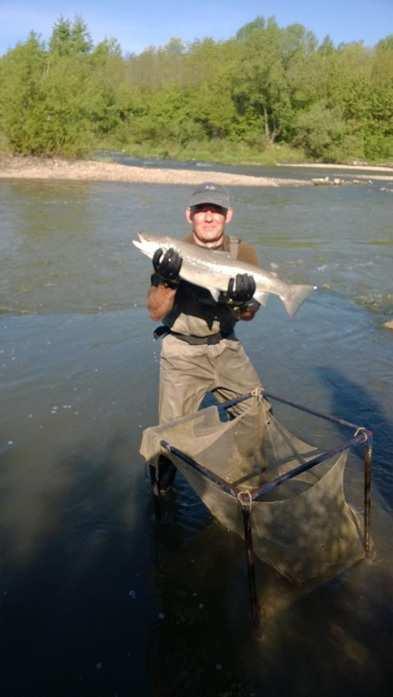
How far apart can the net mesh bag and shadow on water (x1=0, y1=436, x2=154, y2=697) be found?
706 mm

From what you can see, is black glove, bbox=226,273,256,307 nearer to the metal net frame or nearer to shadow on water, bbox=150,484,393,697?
the metal net frame

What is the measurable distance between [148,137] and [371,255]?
199 feet

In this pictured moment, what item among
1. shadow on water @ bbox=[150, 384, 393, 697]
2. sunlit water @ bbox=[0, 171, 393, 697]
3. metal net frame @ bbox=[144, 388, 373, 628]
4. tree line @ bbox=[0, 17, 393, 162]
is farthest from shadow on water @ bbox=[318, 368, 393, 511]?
tree line @ bbox=[0, 17, 393, 162]

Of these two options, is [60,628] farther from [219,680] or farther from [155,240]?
[155,240]

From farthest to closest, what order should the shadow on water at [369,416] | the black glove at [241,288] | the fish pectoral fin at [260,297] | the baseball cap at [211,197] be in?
1. the shadow on water at [369,416]
2. the fish pectoral fin at [260,297]
3. the baseball cap at [211,197]
4. the black glove at [241,288]

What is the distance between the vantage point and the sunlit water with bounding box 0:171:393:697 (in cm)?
312

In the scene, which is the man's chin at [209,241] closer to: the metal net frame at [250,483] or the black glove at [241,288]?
the black glove at [241,288]

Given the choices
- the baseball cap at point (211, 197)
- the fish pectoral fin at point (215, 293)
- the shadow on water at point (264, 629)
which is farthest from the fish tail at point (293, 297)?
the shadow on water at point (264, 629)

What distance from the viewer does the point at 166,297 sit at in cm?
402

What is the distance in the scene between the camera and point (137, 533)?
163 inches

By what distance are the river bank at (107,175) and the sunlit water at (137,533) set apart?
23.3 m

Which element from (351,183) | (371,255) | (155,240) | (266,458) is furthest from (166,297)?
(351,183)

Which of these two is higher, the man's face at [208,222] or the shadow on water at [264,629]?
the man's face at [208,222]

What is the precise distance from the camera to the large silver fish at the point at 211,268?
13.1 ft
